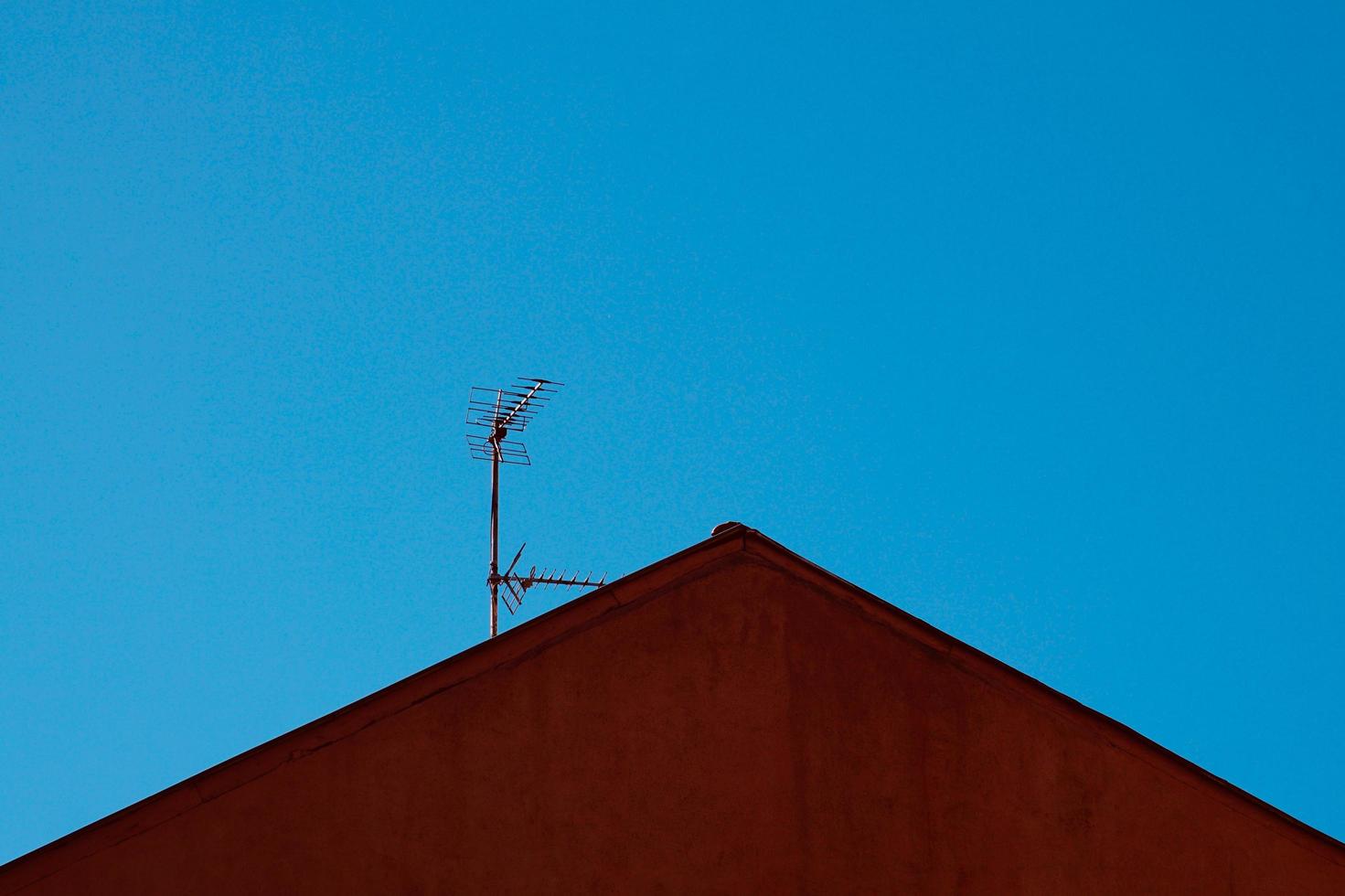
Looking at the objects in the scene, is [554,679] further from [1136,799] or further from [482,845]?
[1136,799]

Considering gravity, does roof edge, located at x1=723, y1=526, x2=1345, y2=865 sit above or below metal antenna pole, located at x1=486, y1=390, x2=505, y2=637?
below

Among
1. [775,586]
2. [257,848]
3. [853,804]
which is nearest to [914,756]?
[853,804]

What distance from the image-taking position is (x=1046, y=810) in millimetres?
9922

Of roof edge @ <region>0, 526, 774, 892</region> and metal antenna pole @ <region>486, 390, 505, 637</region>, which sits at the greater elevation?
metal antenna pole @ <region>486, 390, 505, 637</region>

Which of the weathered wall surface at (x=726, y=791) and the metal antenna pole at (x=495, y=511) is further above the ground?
the metal antenna pole at (x=495, y=511)

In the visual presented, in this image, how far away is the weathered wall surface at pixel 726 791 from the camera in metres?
8.91

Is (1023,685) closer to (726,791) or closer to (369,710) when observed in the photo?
(726,791)

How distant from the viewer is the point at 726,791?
9.55 m

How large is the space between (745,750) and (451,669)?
73.1 inches

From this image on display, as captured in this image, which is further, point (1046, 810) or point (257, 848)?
point (1046, 810)

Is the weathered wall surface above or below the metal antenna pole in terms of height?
below

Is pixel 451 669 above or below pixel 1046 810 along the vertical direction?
above

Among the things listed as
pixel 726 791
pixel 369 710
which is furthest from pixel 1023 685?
pixel 369 710

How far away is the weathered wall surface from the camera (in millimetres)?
8914
